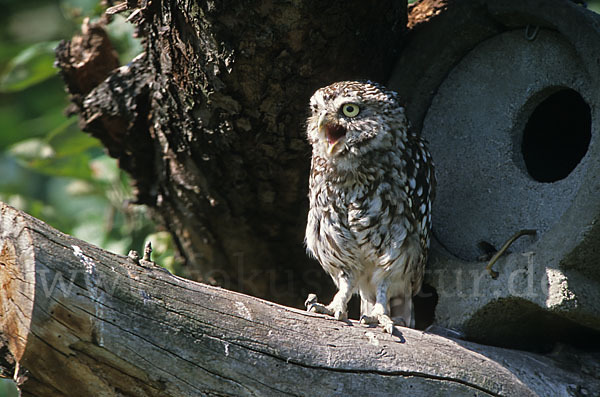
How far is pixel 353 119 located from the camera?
360cm

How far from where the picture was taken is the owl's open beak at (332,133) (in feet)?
11.6

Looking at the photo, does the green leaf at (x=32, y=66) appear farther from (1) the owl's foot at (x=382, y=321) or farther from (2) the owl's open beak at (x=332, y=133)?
(1) the owl's foot at (x=382, y=321)

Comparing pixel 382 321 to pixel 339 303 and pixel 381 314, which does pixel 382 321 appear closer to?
pixel 381 314

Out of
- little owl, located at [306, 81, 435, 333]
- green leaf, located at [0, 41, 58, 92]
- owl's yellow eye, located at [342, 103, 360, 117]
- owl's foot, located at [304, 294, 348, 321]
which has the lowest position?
owl's foot, located at [304, 294, 348, 321]

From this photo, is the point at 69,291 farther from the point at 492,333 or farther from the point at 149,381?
the point at 492,333

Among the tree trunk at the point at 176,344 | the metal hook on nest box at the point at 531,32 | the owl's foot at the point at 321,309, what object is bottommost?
the tree trunk at the point at 176,344

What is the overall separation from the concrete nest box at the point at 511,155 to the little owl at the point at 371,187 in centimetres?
28

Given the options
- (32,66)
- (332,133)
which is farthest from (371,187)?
(32,66)

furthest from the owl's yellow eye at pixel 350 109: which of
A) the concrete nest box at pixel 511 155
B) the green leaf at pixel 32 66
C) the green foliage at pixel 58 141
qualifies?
the green leaf at pixel 32 66

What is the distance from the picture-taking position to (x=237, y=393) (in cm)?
273

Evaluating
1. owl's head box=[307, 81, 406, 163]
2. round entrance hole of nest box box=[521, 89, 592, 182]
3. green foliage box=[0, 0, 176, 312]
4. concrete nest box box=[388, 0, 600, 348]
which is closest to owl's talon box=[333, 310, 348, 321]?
concrete nest box box=[388, 0, 600, 348]

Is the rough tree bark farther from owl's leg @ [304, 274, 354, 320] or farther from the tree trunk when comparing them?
the tree trunk

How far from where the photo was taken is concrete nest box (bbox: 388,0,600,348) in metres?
3.24

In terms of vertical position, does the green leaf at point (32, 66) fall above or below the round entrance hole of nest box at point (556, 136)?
above
